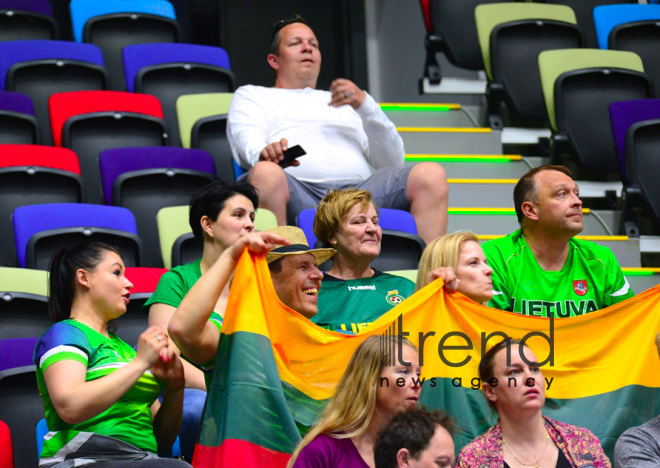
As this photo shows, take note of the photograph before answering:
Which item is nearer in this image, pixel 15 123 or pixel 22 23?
pixel 15 123

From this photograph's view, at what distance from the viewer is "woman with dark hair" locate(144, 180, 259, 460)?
2.78 metres

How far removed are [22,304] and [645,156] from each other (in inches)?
123

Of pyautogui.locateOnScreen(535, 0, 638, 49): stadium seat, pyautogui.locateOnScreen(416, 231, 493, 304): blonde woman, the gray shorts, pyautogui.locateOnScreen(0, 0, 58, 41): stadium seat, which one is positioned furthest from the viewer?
pyautogui.locateOnScreen(535, 0, 638, 49): stadium seat

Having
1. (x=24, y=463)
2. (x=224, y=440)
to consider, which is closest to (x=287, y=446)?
(x=224, y=440)

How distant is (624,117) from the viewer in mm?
4945

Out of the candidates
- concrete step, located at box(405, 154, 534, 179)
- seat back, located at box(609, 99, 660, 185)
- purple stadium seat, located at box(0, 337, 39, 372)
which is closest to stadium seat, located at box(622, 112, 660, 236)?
seat back, located at box(609, 99, 660, 185)

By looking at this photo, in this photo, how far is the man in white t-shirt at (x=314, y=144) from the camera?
3.94 meters

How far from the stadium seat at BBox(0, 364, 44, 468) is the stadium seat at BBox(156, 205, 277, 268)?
2.90 ft

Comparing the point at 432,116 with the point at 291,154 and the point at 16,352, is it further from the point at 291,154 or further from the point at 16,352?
the point at 16,352

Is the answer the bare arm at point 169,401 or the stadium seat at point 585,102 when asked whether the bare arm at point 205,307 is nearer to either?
the bare arm at point 169,401

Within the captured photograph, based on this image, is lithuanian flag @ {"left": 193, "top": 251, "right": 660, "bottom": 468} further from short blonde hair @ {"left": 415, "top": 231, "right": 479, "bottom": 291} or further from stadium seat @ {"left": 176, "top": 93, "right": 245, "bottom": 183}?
stadium seat @ {"left": 176, "top": 93, "right": 245, "bottom": 183}

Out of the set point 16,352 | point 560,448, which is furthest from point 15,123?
point 560,448

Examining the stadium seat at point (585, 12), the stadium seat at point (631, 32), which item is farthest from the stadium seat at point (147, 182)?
the stadium seat at point (585, 12)

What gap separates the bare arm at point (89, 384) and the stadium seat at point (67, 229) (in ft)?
4.30
